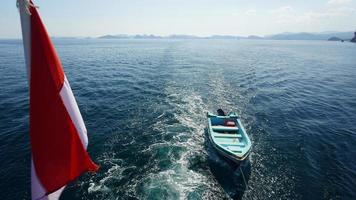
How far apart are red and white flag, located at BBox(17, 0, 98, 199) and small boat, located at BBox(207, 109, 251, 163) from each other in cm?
1442

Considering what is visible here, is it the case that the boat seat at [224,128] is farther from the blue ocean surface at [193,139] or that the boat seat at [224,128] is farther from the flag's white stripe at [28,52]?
the flag's white stripe at [28,52]

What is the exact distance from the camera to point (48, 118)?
5.94 meters

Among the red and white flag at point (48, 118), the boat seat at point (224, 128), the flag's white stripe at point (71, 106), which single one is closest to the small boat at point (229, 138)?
the boat seat at point (224, 128)

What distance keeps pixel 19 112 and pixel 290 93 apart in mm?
45913

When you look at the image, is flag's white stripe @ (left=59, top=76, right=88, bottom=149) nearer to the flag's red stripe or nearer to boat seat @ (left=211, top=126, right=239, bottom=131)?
the flag's red stripe

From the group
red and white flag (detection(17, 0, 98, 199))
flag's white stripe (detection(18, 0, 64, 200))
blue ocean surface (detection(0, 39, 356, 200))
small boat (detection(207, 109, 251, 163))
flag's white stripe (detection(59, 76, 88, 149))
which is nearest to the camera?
flag's white stripe (detection(18, 0, 64, 200))

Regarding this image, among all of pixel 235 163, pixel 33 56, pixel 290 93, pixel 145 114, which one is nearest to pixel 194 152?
pixel 235 163

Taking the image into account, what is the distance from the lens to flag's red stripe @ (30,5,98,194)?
5.58 m

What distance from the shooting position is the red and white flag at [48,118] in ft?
18.1

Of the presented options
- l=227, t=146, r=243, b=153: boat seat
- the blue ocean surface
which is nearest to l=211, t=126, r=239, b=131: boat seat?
the blue ocean surface

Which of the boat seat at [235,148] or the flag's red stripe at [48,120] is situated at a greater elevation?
the flag's red stripe at [48,120]

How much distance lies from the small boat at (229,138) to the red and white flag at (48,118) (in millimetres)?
14418

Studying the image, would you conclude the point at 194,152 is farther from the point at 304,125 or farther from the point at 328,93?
the point at 328,93

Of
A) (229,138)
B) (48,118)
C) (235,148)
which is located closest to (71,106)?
(48,118)
